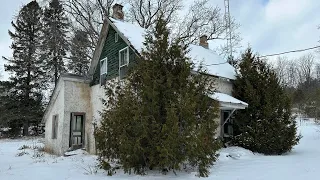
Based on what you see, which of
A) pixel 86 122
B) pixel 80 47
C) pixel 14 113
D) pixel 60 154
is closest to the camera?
pixel 60 154

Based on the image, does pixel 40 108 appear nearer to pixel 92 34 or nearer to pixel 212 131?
pixel 92 34

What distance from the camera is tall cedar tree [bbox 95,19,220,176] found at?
25.7 feet

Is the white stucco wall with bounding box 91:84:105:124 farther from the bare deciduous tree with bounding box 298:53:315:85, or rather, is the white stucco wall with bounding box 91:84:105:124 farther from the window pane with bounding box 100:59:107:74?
the bare deciduous tree with bounding box 298:53:315:85

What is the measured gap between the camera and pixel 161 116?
27.4 feet

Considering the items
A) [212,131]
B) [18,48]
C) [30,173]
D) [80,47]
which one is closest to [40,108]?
[18,48]

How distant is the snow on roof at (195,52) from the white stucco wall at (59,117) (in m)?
4.68

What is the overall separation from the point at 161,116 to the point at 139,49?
5.32 meters

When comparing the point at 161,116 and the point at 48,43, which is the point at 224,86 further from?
→ the point at 48,43

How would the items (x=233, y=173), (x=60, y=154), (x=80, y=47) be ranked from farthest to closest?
(x=80, y=47) → (x=60, y=154) → (x=233, y=173)

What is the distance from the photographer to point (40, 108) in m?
31.5

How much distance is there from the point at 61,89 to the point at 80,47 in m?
11.1

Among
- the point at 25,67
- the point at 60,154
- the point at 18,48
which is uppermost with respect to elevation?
the point at 18,48

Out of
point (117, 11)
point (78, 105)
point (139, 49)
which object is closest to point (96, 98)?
point (78, 105)

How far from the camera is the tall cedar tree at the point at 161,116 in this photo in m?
7.84
